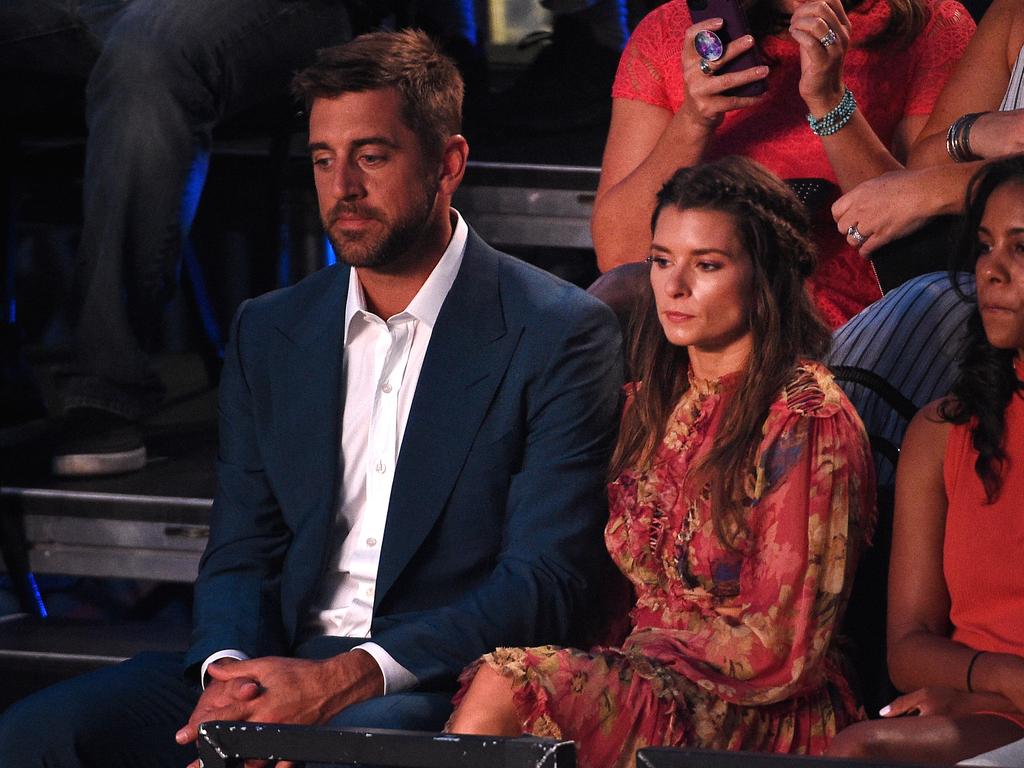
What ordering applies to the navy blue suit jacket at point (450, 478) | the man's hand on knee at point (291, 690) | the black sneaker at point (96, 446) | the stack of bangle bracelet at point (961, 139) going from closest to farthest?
1. the man's hand on knee at point (291, 690)
2. the navy blue suit jacket at point (450, 478)
3. the stack of bangle bracelet at point (961, 139)
4. the black sneaker at point (96, 446)

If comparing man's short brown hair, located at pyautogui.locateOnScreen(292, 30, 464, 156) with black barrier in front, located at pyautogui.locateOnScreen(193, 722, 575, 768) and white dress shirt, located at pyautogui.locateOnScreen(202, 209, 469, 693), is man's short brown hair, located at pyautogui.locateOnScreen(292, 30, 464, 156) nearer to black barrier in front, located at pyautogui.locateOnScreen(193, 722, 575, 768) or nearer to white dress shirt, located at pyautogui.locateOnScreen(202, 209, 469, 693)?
white dress shirt, located at pyautogui.locateOnScreen(202, 209, 469, 693)

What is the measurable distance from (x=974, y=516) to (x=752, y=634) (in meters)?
0.27

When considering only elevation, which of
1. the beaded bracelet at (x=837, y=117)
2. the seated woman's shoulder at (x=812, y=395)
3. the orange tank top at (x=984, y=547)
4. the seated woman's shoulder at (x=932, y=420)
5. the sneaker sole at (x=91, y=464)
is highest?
the beaded bracelet at (x=837, y=117)

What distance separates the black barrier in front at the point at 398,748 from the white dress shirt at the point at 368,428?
1.80ft

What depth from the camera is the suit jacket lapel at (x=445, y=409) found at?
1849 mm

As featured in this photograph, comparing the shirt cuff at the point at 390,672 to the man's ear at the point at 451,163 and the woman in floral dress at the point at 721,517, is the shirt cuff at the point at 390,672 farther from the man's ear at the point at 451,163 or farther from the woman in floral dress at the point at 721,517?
the man's ear at the point at 451,163

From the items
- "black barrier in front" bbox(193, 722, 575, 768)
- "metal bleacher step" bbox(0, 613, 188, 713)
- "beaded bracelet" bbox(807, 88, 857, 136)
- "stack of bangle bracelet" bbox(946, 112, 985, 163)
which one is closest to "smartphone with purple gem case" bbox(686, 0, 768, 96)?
"beaded bracelet" bbox(807, 88, 857, 136)

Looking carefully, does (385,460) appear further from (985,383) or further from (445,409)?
(985,383)

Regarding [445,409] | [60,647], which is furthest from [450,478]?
[60,647]

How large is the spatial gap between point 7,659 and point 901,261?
5.18 ft

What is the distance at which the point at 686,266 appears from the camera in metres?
1.82

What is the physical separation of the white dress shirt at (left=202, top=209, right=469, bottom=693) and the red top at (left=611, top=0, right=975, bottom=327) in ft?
1.89

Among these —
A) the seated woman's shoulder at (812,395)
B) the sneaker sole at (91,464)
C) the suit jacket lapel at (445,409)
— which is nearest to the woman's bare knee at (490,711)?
the suit jacket lapel at (445,409)

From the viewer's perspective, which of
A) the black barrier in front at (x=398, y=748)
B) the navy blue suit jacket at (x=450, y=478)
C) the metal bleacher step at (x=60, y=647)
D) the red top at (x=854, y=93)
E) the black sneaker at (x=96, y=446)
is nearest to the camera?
the black barrier in front at (x=398, y=748)
